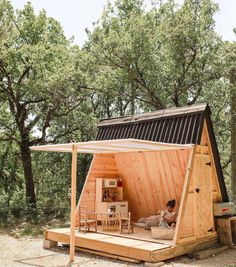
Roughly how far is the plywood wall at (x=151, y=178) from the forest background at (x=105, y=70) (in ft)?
11.5

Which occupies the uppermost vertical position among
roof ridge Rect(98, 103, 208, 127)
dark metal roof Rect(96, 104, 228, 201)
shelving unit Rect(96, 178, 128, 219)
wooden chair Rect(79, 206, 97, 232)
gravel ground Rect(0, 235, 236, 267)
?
roof ridge Rect(98, 103, 208, 127)

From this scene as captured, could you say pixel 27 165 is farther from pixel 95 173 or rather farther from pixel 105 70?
pixel 95 173

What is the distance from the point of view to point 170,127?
342 inches

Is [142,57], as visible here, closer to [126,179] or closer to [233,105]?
[233,105]

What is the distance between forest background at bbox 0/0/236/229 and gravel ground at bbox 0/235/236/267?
4593mm

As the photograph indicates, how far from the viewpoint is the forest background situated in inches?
513

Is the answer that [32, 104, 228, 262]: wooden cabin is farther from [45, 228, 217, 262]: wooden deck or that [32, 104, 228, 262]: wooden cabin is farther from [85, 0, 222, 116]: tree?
[85, 0, 222, 116]: tree

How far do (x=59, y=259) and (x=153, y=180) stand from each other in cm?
345

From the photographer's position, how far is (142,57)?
13.2 metres

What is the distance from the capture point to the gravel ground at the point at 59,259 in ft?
23.0

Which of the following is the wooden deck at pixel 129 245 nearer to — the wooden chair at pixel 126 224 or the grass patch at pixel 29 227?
the wooden chair at pixel 126 224

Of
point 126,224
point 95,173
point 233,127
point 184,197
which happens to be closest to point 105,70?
point 233,127

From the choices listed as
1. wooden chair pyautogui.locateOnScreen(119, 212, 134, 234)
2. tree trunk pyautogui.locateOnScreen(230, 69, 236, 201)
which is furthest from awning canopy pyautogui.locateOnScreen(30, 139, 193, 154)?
tree trunk pyautogui.locateOnScreen(230, 69, 236, 201)

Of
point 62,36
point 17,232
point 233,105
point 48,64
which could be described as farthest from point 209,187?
point 62,36
